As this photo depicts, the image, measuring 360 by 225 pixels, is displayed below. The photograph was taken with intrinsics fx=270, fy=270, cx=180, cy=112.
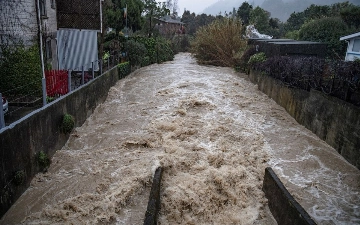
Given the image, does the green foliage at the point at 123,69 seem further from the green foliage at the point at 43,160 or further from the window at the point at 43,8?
the green foliage at the point at 43,160

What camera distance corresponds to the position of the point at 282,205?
18.5 feet

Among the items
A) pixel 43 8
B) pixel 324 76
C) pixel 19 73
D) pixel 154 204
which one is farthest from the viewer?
pixel 43 8

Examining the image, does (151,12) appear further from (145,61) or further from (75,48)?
(75,48)

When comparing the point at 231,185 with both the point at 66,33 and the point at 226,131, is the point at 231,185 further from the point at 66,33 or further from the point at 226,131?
the point at 66,33

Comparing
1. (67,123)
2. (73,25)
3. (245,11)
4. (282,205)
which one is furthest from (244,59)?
(245,11)

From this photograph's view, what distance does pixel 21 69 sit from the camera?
9352mm

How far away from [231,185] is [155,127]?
430 centimetres

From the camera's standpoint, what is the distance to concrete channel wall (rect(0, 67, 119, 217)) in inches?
220

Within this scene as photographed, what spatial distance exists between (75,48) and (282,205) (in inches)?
555

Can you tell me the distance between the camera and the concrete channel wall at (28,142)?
5.59m

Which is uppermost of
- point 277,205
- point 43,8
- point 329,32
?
point 329,32

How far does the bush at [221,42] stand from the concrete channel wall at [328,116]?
13.4 m

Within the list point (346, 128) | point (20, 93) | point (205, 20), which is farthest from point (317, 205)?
point (205, 20)

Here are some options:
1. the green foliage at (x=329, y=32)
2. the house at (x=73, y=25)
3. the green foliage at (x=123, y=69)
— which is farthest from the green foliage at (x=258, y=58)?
the house at (x=73, y=25)
